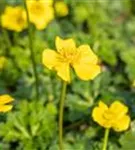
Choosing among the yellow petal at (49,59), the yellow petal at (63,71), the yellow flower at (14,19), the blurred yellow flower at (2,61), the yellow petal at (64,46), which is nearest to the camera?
the yellow petal at (63,71)

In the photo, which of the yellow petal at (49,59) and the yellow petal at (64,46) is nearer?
the yellow petal at (49,59)

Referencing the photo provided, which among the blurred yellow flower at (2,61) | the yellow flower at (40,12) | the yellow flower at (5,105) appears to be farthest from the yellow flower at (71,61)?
the yellow flower at (40,12)

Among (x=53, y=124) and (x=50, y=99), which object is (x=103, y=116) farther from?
(x=50, y=99)

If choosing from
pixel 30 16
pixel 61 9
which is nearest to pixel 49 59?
pixel 30 16

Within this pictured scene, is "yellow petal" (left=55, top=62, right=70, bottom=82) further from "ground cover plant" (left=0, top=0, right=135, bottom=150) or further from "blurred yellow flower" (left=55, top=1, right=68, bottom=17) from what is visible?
"blurred yellow flower" (left=55, top=1, right=68, bottom=17)

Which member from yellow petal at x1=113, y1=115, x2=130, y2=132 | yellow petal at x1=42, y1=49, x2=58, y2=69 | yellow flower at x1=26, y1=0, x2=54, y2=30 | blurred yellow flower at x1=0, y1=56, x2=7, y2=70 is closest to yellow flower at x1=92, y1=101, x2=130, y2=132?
yellow petal at x1=113, y1=115, x2=130, y2=132

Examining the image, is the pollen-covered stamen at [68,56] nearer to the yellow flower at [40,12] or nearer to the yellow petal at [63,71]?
the yellow petal at [63,71]

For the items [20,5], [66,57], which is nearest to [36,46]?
[20,5]

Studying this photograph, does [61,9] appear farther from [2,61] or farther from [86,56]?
[86,56]

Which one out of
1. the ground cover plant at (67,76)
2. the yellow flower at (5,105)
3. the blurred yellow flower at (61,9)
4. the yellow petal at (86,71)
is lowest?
the ground cover plant at (67,76)
